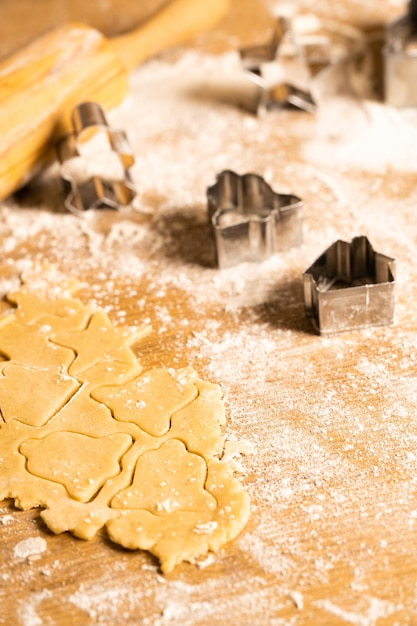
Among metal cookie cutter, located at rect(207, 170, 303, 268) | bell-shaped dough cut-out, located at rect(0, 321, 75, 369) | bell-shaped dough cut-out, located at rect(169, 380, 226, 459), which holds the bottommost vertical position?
bell-shaped dough cut-out, located at rect(169, 380, 226, 459)

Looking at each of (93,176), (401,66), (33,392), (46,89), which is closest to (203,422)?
(33,392)

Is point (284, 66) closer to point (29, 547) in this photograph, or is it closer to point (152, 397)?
point (152, 397)

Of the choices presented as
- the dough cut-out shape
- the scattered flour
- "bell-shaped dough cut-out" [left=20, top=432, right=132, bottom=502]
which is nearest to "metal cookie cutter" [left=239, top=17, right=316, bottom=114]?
the dough cut-out shape

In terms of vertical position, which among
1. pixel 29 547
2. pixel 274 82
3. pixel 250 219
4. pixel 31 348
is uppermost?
pixel 274 82

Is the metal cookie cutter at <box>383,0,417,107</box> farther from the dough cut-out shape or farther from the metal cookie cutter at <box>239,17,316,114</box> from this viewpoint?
the dough cut-out shape

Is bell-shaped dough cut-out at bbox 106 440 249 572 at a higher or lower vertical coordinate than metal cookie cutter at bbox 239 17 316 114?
lower

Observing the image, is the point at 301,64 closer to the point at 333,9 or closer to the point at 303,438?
the point at 333,9
